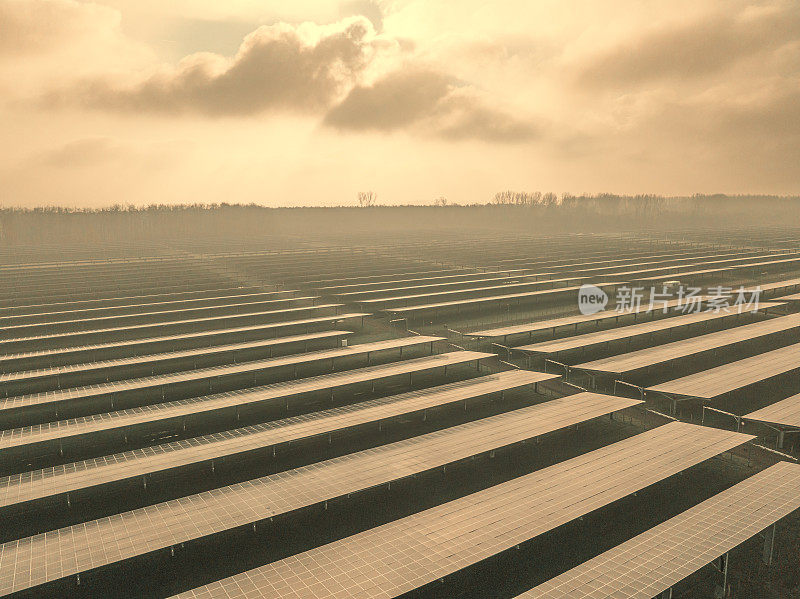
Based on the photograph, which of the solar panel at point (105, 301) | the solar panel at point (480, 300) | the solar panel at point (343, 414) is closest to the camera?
the solar panel at point (343, 414)

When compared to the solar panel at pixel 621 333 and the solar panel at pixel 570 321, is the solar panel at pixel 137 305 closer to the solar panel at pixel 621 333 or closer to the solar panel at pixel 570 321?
the solar panel at pixel 570 321

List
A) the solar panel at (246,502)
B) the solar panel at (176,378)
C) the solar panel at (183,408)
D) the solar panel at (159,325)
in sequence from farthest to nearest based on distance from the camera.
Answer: the solar panel at (159,325), the solar panel at (176,378), the solar panel at (183,408), the solar panel at (246,502)

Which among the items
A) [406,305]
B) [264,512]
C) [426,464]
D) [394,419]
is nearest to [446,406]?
[394,419]

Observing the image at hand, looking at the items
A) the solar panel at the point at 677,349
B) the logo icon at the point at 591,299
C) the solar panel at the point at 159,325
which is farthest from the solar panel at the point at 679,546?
the solar panel at the point at 159,325

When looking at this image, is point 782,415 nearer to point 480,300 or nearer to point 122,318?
point 480,300

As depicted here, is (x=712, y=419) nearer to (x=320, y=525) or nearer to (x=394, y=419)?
(x=394, y=419)
